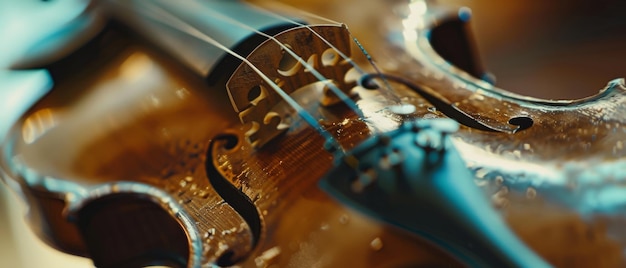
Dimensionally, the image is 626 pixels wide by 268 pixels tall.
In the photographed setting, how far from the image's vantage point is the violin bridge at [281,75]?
0.65 metres

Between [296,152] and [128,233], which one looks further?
[128,233]

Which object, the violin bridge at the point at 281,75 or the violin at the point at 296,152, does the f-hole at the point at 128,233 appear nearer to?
the violin at the point at 296,152

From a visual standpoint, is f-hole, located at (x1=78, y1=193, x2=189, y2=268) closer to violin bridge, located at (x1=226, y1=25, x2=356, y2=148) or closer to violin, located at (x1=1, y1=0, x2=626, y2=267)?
violin, located at (x1=1, y1=0, x2=626, y2=267)

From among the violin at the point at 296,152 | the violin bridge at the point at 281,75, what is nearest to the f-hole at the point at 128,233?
the violin at the point at 296,152

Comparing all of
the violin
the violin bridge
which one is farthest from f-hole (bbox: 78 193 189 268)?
the violin bridge

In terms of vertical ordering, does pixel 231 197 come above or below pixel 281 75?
below

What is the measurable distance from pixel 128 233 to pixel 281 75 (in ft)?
1.01

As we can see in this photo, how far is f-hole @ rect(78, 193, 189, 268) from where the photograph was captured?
0.72m

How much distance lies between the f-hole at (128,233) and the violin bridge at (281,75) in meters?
0.17

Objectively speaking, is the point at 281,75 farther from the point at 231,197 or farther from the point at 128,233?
the point at 128,233

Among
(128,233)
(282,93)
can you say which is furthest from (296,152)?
(128,233)

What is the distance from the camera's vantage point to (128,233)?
76 cm

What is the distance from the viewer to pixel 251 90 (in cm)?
66

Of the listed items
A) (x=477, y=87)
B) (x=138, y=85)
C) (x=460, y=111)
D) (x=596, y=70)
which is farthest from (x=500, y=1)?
(x=138, y=85)
